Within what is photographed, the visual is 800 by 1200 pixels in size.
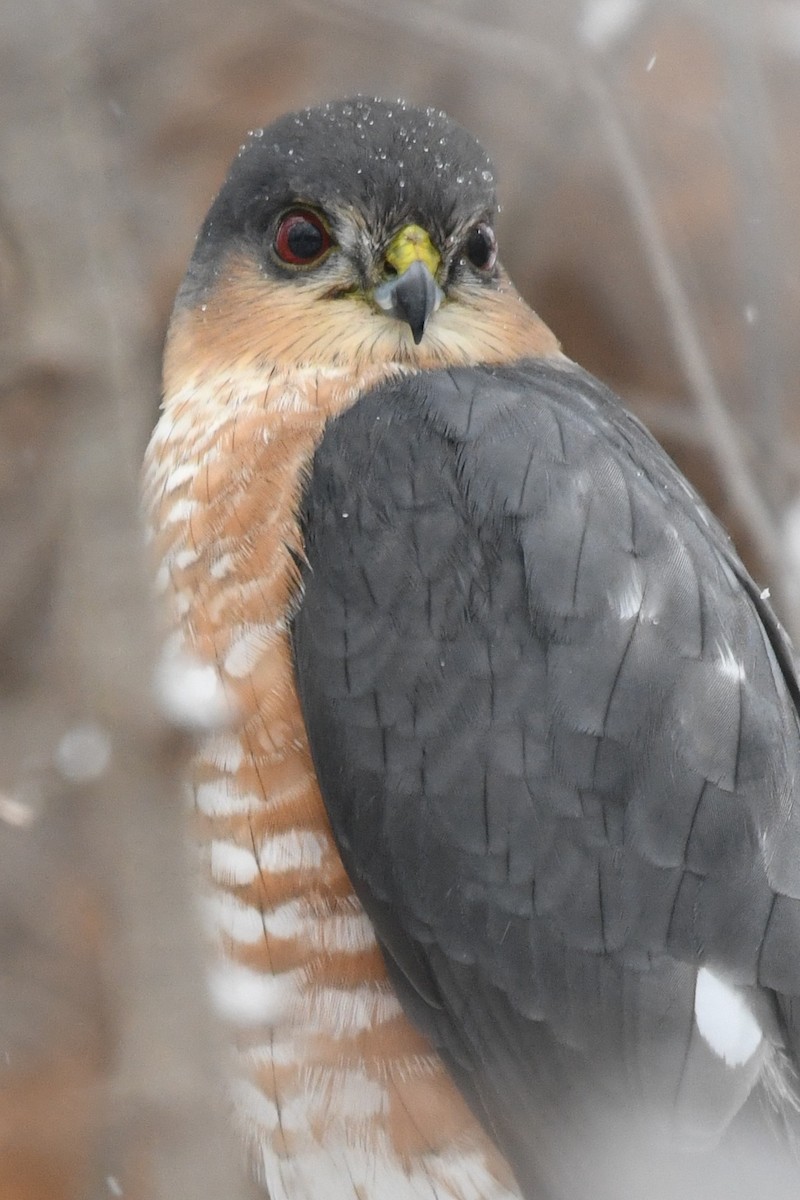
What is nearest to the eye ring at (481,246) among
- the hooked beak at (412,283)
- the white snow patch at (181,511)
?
the hooked beak at (412,283)

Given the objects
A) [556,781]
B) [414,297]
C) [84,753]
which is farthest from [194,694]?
[414,297]

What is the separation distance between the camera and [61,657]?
2.96m

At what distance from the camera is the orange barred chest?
2496 mm

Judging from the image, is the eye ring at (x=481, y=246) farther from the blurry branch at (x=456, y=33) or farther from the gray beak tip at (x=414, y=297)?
the blurry branch at (x=456, y=33)

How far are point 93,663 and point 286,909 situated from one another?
0.53 metres

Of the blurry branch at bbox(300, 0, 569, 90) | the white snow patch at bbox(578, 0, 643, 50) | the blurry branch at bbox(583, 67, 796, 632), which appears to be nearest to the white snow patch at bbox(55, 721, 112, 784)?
the blurry branch at bbox(583, 67, 796, 632)

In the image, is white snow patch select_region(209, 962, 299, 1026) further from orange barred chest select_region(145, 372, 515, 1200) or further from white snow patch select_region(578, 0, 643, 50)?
white snow patch select_region(578, 0, 643, 50)

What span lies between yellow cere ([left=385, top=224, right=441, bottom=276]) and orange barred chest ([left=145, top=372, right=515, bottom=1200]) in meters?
0.35

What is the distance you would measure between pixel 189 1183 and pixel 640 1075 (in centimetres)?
93

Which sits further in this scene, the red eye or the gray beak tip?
the red eye

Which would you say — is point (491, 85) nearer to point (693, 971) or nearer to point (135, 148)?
→ point (135, 148)

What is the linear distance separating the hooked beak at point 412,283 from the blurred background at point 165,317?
18.6 inches

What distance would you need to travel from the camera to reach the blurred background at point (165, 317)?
2.45 m

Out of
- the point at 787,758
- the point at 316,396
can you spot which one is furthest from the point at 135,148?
the point at 787,758
